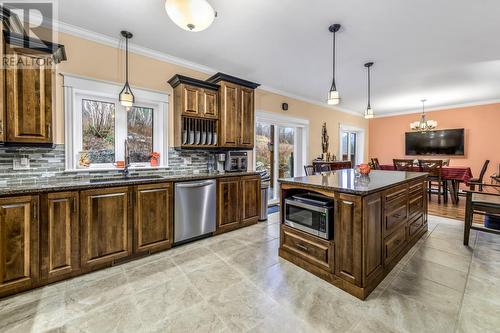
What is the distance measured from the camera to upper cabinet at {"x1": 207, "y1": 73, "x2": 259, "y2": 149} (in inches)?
139

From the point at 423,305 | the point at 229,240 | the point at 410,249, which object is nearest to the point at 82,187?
the point at 229,240

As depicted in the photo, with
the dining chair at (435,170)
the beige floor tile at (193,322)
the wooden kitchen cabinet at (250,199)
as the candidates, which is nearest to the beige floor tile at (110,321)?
the beige floor tile at (193,322)

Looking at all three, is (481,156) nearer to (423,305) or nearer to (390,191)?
(390,191)

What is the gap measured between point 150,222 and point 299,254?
1.74 meters

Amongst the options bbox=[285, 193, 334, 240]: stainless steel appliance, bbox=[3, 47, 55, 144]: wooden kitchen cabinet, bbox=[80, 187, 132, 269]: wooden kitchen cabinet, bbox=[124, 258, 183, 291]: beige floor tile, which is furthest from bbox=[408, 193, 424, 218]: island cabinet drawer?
bbox=[3, 47, 55, 144]: wooden kitchen cabinet

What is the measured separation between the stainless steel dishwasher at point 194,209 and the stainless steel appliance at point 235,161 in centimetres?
59

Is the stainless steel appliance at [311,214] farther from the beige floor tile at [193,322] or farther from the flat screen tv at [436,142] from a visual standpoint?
the flat screen tv at [436,142]

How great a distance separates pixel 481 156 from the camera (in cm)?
612

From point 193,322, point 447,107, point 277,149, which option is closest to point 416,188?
point 277,149

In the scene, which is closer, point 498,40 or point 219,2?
point 219,2

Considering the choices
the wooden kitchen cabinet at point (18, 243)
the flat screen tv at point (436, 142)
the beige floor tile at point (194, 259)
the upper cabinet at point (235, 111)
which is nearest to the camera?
the wooden kitchen cabinet at point (18, 243)

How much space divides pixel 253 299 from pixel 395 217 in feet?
5.50

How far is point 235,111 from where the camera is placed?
365cm

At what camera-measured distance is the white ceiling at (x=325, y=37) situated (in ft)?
7.52
